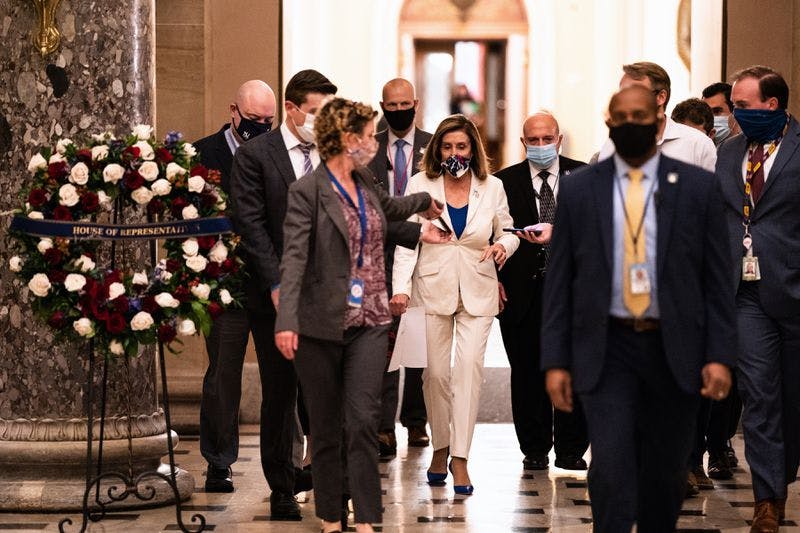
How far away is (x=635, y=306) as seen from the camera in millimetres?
4848

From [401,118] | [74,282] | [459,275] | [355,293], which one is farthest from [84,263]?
[401,118]

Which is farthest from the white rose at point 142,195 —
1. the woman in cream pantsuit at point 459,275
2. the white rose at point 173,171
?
the woman in cream pantsuit at point 459,275

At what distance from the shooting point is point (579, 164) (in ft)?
28.4

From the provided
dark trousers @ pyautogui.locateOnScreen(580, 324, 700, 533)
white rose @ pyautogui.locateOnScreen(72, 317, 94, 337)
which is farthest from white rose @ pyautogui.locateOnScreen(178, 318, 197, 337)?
dark trousers @ pyautogui.locateOnScreen(580, 324, 700, 533)

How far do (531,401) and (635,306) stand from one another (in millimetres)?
3926

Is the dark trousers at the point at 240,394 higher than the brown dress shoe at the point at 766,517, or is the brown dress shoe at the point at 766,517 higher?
the dark trousers at the point at 240,394

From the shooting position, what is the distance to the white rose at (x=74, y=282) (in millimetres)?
6320

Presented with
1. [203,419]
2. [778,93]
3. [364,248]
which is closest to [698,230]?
[364,248]

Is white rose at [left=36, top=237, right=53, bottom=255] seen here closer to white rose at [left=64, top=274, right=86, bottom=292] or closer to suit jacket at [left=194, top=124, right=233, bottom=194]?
white rose at [left=64, top=274, right=86, bottom=292]

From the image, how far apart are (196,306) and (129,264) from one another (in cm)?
76

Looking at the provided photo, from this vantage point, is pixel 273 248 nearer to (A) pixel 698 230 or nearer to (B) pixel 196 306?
(B) pixel 196 306

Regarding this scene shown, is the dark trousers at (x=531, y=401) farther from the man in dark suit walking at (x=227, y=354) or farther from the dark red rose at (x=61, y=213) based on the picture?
the dark red rose at (x=61, y=213)

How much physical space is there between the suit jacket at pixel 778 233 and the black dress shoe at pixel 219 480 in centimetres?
279

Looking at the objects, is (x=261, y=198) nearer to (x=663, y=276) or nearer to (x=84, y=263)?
(x=84, y=263)
